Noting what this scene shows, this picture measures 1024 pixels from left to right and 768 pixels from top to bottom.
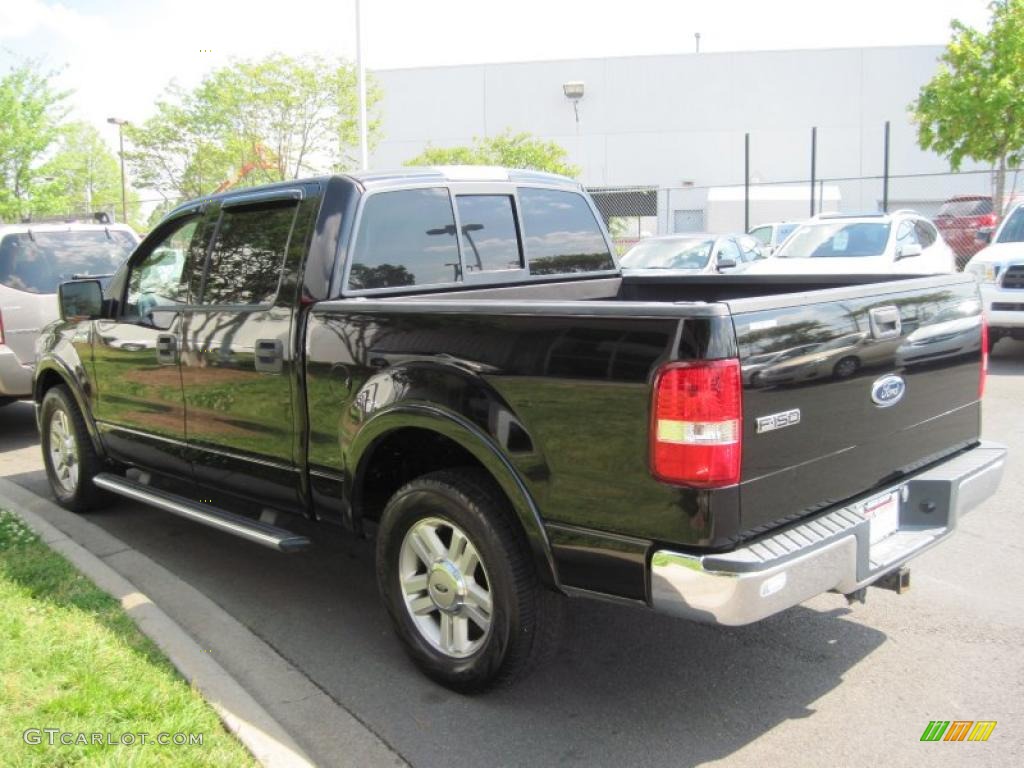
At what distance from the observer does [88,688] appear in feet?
11.1

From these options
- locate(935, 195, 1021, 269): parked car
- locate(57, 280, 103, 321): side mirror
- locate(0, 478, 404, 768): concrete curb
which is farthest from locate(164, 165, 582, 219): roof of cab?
locate(935, 195, 1021, 269): parked car

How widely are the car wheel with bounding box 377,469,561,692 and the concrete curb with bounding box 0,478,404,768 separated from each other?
42 centimetres

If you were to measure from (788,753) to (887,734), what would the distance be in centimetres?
38

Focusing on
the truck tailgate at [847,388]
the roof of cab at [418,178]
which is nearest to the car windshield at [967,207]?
Result: the roof of cab at [418,178]

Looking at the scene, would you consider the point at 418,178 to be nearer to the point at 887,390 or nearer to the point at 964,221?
the point at 887,390

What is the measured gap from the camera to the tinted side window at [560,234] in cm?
484

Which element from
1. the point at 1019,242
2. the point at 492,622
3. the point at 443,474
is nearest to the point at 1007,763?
the point at 492,622

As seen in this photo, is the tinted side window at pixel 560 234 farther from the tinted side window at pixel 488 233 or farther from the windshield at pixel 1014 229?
the windshield at pixel 1014 229

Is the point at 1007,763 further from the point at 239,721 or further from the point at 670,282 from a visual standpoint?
the point at 670,282

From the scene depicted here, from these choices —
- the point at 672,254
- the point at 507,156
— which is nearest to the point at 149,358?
the point at 672,254

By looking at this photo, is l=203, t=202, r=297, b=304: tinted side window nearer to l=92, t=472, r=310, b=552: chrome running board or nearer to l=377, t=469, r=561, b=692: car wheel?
l=92, t=472, r=310, b=552: chrome running board

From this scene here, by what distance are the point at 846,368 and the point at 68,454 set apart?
5.08 metres

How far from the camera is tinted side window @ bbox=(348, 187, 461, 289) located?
411 cm

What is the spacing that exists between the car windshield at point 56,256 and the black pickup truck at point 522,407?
12.6 ft
